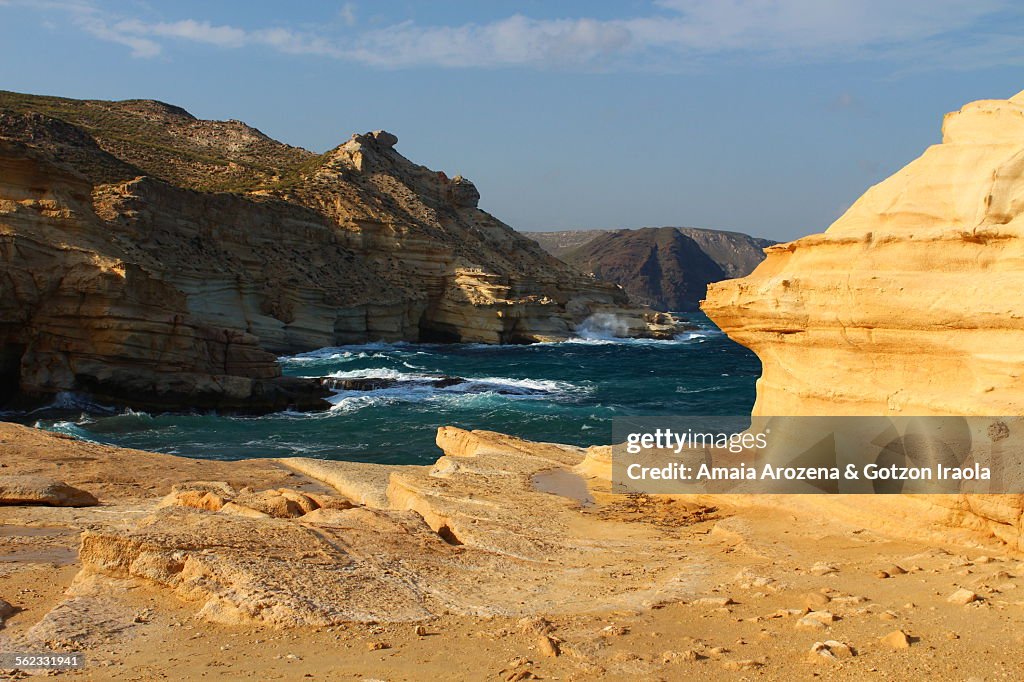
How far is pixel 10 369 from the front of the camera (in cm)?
2531

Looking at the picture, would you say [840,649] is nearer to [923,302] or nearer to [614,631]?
[614,631]

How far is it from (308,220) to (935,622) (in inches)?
2018

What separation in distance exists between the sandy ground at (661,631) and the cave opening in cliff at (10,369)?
2123 cm

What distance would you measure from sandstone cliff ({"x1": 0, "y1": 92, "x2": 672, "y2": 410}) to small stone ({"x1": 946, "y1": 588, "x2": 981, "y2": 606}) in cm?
2328

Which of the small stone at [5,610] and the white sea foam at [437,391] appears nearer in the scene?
the small stone at [5,610]

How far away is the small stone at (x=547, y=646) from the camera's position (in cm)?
453

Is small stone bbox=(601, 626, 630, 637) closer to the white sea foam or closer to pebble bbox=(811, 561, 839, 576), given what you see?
pebble bbox=(811, 561, 839, 576)

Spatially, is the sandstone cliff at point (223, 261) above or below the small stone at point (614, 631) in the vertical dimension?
above

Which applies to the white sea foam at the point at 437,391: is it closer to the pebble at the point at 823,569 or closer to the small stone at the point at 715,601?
the pebble at the point at 823,569

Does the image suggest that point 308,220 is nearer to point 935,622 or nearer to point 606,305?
point 606,305

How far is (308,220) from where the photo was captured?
5306cm

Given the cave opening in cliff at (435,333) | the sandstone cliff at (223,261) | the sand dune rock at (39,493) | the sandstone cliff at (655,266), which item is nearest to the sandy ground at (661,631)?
the sand dune rock at (39,493)

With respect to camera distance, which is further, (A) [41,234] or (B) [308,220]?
(B) [308,220]

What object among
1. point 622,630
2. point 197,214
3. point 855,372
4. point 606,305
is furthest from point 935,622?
point 606,305
